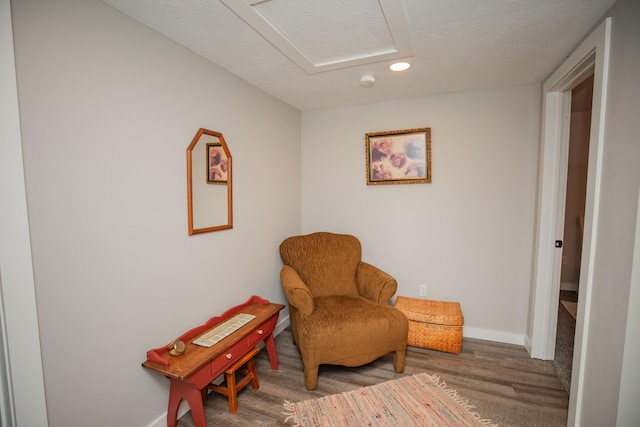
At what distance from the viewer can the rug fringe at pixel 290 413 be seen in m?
1.76

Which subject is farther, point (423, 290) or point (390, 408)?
point (423, 290)

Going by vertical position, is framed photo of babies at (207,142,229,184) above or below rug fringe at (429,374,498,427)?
above

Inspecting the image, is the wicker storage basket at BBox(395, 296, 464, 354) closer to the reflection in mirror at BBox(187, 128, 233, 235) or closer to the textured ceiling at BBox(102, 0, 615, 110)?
the reflection in mirror at BBox(187, 128, 233, 235)

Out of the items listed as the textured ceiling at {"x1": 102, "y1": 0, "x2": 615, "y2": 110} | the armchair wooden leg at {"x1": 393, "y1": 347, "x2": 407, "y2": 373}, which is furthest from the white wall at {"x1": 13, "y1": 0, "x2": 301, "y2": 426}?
the armchair wooden leg at {"x1": 393, "y1": 347, "x2": 407, "y2": 373}

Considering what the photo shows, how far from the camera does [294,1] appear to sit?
4.52 feet

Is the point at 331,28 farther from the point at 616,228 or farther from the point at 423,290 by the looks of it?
the point at 423,290

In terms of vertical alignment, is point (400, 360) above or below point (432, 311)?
below

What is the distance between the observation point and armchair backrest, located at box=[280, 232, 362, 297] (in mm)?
2672

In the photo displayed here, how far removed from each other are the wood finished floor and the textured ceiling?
2220mm

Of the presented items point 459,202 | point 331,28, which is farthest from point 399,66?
point 459,202

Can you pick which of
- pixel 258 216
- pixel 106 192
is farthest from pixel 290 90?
pixel 106 192

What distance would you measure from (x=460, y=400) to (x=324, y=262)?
1408 millimetres

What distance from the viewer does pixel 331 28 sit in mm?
1619

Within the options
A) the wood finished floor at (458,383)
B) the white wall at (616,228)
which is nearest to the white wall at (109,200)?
the wood finished floor at (458,383)
